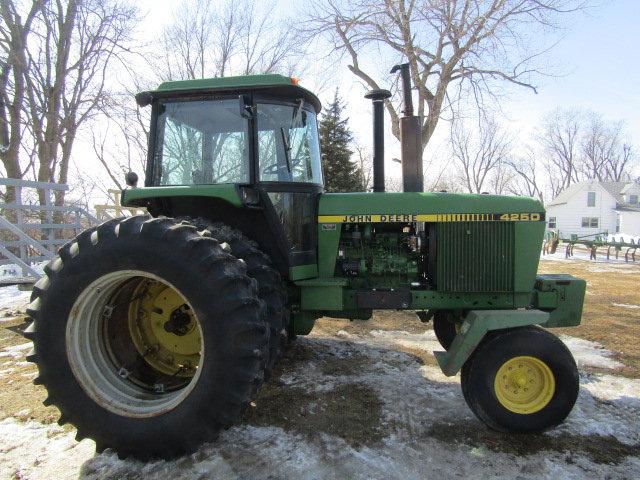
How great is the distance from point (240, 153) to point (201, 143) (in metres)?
0.34

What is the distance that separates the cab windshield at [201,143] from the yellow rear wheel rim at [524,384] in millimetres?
2356

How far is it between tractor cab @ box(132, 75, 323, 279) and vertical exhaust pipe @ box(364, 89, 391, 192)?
0.64 meters

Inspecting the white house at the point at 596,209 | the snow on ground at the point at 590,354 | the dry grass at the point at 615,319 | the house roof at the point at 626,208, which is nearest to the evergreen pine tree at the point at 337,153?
the dry grass at the point at 615,319

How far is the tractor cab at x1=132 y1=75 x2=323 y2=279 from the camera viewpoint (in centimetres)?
326

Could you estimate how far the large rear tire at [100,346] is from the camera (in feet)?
8.16

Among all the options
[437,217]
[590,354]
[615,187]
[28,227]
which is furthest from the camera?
[615,187]

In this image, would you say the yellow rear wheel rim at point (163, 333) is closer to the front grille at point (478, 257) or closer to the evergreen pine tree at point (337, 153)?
the front grille at point (478, 257)

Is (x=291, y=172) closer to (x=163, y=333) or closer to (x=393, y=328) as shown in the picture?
(x=163, y=333)

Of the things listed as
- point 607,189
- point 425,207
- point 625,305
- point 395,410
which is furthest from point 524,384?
point 607,189

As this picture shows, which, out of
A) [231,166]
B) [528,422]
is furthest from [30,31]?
[528,422]

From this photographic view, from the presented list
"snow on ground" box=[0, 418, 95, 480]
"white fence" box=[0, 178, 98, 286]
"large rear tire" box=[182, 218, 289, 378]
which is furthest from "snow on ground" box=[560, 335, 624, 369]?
"white fence" box=[0, 178, 98, 286]

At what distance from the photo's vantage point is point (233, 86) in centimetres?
324

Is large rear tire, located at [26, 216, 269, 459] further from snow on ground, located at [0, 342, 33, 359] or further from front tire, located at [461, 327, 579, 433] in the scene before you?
snow on ground, located at [0, 342, 33, 359]

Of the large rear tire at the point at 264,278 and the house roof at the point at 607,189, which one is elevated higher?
the house roof at the point at 607,189
